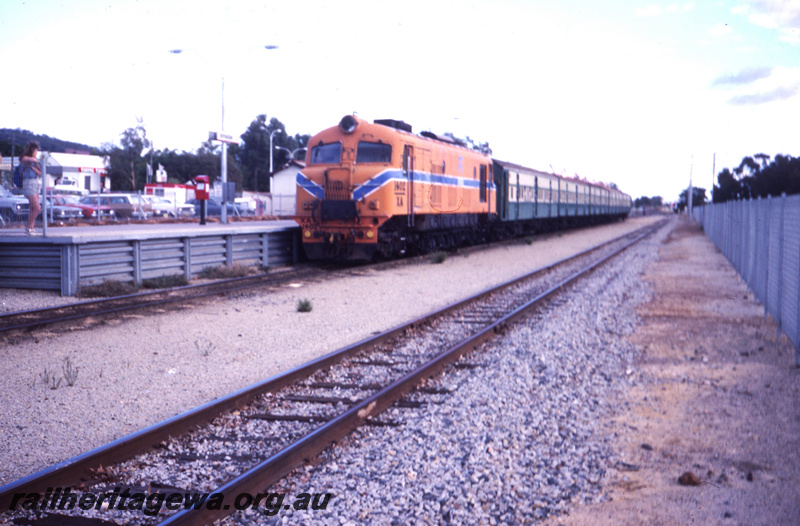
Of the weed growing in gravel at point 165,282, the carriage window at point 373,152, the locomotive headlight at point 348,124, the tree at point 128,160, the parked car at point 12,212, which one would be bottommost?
the weed growing in gravel at point 165,282

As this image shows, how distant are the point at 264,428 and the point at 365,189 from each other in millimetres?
10995

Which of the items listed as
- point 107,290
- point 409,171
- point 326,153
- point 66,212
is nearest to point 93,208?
point 66,212

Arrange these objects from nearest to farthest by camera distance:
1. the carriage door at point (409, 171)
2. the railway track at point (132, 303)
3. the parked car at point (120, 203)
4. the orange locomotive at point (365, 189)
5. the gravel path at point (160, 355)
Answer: the gravel path at point (160, 355) → the railway track at point (132, 303) → the orange locomotive at point (365, 189) → the carriage door at point (409, 171) → the parked car at point (120, 203)

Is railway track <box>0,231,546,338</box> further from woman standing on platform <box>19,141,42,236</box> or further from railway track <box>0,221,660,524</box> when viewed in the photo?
railway track <box>0,221,660,524</box>

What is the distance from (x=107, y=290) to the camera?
11.7m

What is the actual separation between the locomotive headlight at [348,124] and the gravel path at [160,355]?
4474mm

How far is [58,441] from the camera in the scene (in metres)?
4.93

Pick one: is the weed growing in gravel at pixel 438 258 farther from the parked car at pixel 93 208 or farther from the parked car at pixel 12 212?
the parked car at pixel 93 208

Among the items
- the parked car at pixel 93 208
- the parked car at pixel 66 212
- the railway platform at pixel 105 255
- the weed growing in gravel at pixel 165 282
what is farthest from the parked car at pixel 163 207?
the weed growing in gravel at pixel 165 282

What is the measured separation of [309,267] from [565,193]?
26179mm

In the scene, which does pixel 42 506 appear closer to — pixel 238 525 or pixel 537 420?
pixel 238 525

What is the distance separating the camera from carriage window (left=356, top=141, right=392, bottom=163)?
16156 millimetres

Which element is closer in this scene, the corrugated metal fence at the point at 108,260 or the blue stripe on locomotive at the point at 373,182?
the corrugated metal fence at the point at 108,260

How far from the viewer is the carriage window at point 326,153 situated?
16.6 metres
